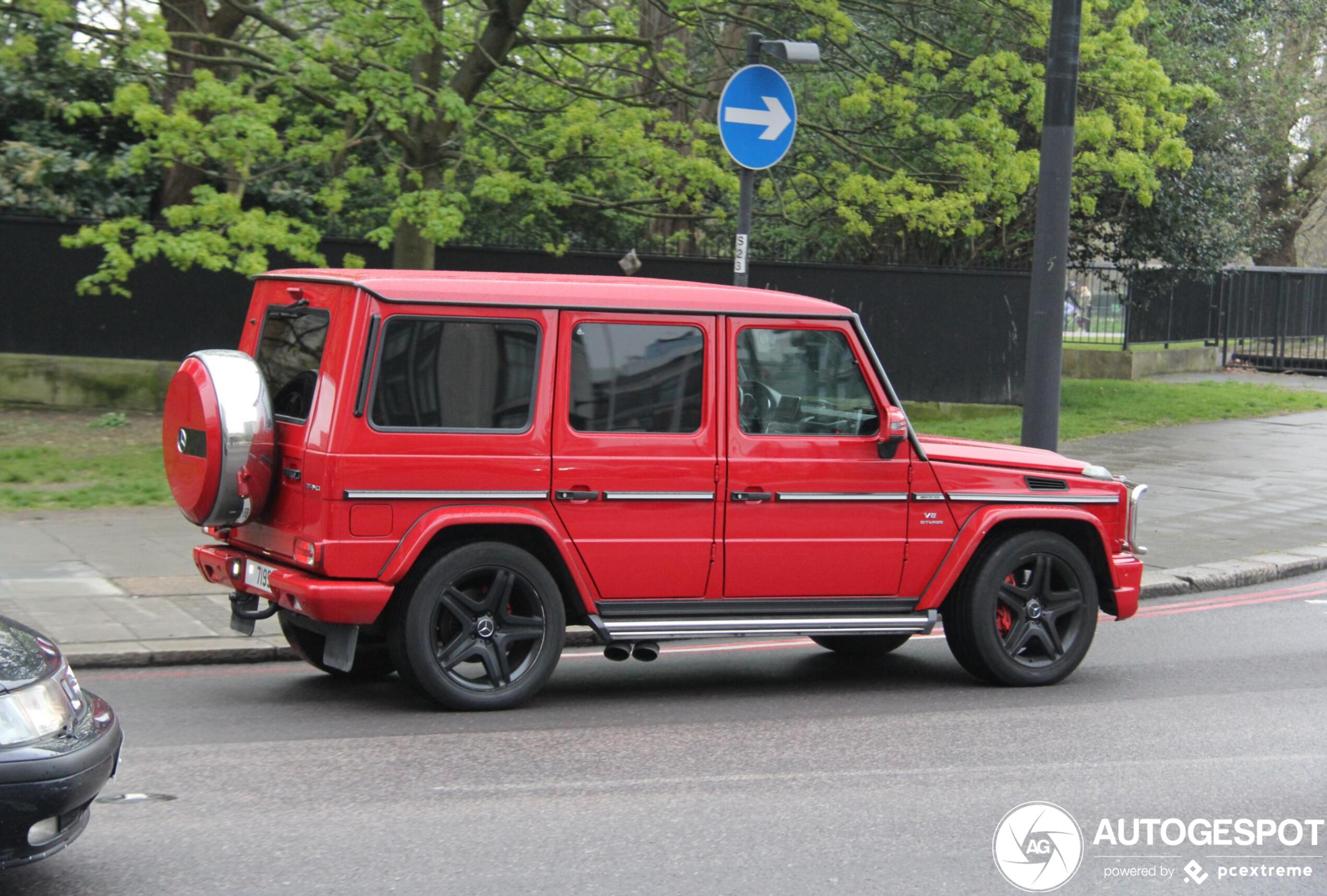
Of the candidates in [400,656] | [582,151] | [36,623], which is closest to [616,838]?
[400,656]

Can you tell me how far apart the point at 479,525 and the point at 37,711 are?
2602 millimetres

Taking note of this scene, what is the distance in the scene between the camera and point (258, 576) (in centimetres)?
665

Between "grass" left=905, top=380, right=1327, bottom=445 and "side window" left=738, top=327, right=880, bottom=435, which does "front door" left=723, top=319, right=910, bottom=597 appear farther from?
"grass" left=905, top=380, right=1327, bottom=445

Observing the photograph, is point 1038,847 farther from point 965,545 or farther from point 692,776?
point 965,545

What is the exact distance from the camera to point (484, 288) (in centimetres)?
659

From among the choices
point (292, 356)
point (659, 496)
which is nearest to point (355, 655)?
point (292, 356)

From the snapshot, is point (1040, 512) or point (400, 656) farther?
point (1040, 512)

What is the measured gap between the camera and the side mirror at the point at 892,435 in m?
7.14

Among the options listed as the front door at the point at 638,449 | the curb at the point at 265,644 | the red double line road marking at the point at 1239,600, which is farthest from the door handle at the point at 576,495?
the red double line road marking at the point at 1239,600

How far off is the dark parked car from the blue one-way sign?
244 inches

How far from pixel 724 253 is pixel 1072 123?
879 cm

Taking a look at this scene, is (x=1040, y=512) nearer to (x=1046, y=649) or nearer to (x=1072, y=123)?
(x=1046, y=649)

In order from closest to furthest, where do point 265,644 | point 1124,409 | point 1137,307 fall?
point 265,644 → point 1124,409 → point 1137,307

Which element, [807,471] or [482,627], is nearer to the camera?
[482,627]
